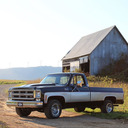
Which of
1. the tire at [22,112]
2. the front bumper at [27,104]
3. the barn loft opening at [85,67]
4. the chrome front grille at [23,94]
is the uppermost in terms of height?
the barn loft opening at [85,67]

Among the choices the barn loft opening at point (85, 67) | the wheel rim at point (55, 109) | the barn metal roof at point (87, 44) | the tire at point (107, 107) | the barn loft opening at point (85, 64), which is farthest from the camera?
the barn loft opening at point (85, 67)

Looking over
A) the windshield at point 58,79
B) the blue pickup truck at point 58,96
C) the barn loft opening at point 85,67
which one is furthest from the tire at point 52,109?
the barn loft opening at point 85,67

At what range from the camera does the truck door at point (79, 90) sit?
42.5 ft

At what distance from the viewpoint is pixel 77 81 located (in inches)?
513

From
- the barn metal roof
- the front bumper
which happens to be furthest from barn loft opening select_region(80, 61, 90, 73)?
the front bumper

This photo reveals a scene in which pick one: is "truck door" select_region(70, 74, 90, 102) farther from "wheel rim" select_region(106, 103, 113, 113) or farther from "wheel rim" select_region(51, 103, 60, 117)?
"wheel rim" select_region(106, 103, 113, 113)

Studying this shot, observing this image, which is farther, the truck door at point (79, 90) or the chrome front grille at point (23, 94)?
the truck door at point (79, 90)

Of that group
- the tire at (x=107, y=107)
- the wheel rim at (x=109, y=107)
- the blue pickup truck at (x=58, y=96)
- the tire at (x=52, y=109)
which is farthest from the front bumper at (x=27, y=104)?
the wheel rim at (x=109, y=107)

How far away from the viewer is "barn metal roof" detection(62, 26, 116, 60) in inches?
1614

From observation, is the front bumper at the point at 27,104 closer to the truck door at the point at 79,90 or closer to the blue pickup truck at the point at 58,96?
the blue pickup truck at the point at 58,96

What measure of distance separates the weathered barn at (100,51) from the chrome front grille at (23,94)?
27587 millimetres

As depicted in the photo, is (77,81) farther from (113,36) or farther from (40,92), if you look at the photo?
(113,36)

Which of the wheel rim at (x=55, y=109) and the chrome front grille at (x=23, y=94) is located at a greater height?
the chrome front grille at (x=23, y=94)

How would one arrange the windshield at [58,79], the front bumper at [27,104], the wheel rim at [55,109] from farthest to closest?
the windshield at [58,79], the wheel rim at [55,109], the front bumper at [27,104]
